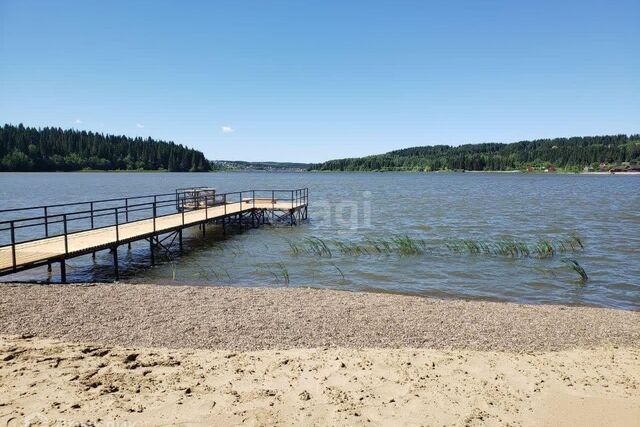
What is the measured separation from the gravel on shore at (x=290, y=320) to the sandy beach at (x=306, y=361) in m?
0.05

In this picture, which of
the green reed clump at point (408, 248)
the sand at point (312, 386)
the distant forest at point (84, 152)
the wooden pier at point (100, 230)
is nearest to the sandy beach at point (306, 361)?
the sand at point (312, 386)

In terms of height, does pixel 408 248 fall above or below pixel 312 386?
below

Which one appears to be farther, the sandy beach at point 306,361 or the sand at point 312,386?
the sandy beach at point 306,361

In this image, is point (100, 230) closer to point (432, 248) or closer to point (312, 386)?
point (432, 248)

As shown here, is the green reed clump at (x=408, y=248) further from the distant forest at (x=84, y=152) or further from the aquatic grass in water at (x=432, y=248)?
the distant forest at (x=84, y=152)

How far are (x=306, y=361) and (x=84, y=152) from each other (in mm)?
157272

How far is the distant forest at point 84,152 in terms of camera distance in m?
129

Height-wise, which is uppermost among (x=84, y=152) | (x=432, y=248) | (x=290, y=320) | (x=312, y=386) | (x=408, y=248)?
(x=84, y=152)

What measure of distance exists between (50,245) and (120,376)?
30.4 feet

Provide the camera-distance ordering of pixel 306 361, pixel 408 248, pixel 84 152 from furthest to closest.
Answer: pixel 84 152, pixel 408 248, pixel 306 361

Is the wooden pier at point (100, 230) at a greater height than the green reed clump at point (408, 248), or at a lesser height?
greater

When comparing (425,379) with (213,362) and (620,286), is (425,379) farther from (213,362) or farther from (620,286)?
(620,286)

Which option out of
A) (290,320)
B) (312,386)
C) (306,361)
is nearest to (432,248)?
(290,320)

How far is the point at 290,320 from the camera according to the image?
917cm
